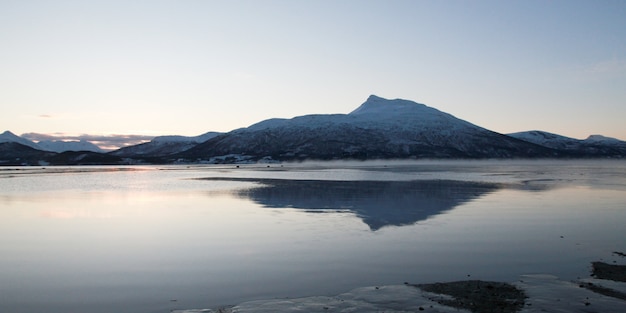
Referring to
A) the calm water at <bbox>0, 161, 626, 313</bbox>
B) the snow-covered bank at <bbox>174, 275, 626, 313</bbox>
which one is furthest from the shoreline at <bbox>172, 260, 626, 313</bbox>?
the calm water at <bbox>0, 161, 626, 313</bbox>

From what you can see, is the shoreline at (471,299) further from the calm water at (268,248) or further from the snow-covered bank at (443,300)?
the calm water at (268,248)

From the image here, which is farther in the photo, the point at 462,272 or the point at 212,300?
the point at 462,272

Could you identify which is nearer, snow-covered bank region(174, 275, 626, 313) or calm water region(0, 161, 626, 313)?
snow-covered bank region(174, 275, 626, 313)

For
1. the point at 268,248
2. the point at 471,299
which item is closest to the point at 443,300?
the point at 471,299

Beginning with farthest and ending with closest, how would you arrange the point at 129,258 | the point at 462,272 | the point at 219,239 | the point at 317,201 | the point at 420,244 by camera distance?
1. the point at 317,201
2. the point at 219,239
3. the point at 420,244
4. the point at 129,258
5. the point at 462,272

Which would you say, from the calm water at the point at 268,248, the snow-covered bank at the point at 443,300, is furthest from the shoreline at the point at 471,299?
the calm water at the point at 268,248

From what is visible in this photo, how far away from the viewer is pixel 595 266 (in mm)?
16625

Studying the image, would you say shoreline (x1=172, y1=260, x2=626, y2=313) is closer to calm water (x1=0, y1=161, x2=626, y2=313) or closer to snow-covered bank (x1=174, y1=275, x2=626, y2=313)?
snow-covered bank (x1=174, y1=275, x2=626, y2=313)

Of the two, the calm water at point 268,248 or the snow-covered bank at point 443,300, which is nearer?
the snow-covered bank at point 443,300

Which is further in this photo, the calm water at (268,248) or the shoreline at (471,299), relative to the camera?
the calm water at (268,248)

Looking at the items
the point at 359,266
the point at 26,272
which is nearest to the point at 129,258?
the point at 26,272

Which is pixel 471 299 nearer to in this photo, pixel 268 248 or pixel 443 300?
pixel 443 300

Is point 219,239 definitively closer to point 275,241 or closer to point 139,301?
point 275,241

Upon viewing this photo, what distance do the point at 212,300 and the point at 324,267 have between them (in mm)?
4919
